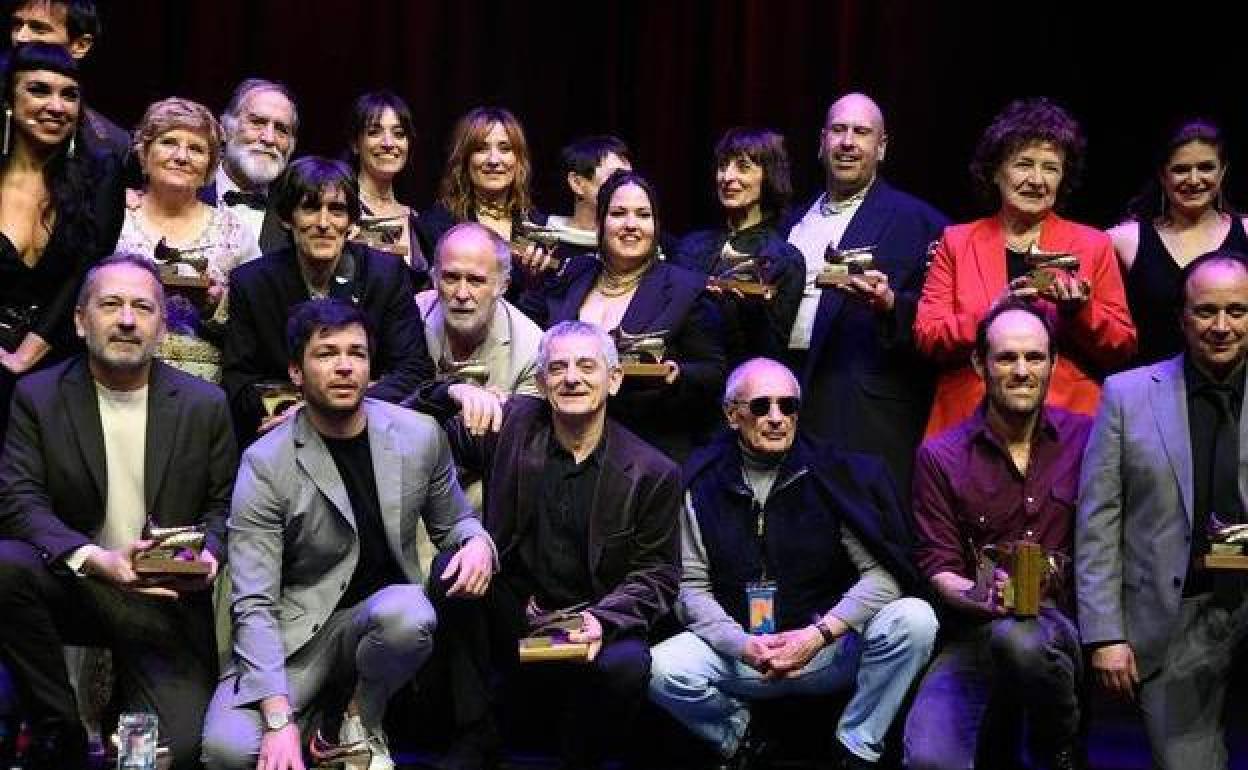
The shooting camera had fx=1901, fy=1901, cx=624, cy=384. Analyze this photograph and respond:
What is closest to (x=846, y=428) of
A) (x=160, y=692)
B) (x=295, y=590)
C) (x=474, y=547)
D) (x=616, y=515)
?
(x=616, y=515)

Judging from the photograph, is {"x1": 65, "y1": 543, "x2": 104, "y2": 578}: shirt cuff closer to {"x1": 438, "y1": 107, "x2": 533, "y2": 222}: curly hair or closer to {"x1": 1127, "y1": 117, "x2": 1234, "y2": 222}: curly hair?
{"x1": 438, "y1": 107, "x2": 533, "y2": 222}: curly hair

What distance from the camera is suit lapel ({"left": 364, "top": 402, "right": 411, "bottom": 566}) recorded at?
17.1 feet

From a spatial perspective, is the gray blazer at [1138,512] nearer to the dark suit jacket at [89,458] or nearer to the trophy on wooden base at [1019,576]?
the trophy on wooden base at [1019,576]

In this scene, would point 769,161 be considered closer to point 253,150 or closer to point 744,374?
point 744,374

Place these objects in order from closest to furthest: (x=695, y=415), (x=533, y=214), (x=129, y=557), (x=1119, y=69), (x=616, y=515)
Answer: (x=129, y=557), (x=616, y=515), (x=695, y=415), (x=533, y=214), (x=1119, y=69)

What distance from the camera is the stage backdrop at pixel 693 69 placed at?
7.20 m

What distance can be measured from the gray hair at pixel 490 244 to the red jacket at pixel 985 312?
4.19 ft

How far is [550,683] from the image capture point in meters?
5.43

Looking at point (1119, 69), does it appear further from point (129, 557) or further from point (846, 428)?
point (129, 557)

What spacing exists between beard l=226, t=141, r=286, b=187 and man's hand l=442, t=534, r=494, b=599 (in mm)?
1695

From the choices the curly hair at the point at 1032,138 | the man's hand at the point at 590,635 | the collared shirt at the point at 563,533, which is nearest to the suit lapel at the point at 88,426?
the collared shirt at the point at 563,533

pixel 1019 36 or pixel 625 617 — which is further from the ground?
pixel 1019 36

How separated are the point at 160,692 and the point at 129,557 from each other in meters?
0.42

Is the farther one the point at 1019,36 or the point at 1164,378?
the point at 1019,36
